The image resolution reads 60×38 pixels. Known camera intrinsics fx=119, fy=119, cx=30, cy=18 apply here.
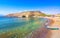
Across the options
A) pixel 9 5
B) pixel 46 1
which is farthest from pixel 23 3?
pixel 46 1

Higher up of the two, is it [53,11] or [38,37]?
[53,11]

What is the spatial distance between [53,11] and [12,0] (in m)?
1.86

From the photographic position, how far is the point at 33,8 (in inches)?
209

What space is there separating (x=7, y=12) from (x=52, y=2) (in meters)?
2.00

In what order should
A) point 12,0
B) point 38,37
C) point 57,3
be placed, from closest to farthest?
point 38,37, point 12,0, point 57,3

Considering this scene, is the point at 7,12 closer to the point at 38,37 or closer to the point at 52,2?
the point at 52,2

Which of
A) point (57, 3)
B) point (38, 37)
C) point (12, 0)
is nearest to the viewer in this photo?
point (38, 37)

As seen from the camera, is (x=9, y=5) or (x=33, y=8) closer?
(x=9, y=5)

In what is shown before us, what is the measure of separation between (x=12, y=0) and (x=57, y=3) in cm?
199

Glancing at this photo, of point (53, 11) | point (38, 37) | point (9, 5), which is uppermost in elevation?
point (9, 5)

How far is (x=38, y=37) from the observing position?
2957 mm

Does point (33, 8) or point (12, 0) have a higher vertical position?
point (12, 0)

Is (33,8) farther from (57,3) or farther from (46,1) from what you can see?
(57,3)

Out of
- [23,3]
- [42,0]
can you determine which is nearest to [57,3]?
[42,0]
